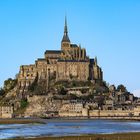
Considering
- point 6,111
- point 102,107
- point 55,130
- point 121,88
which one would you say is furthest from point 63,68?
point 55,130

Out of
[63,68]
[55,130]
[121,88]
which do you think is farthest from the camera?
[121,88]

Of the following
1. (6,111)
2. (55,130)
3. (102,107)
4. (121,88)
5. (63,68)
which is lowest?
(55,130)

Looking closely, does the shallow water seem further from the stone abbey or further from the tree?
the tree

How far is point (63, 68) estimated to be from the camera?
182 metres

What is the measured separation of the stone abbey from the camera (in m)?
182

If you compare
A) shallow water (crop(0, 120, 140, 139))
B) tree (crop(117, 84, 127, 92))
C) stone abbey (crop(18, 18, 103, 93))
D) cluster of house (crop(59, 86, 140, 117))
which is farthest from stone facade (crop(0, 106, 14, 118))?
shallow water (crop(0, 120, 140, 139))

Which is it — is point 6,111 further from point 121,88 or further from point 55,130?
point 55,130

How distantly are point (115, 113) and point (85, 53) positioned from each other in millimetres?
31232

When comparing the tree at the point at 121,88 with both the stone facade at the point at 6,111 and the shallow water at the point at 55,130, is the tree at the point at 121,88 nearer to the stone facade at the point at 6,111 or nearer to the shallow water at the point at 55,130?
the stone facade at the point at 6,111

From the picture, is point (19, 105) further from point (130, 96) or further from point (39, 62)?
point (130, 96)

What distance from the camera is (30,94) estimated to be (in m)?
184

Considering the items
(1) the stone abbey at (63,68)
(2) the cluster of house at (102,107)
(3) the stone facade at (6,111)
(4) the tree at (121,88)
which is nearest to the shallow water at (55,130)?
(2) the cluster of house at (102,107)

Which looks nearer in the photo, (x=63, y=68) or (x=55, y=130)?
(x=55, y=130)

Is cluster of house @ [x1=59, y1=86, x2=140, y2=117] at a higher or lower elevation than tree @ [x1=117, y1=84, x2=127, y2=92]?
lower
